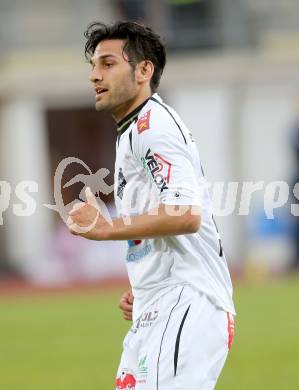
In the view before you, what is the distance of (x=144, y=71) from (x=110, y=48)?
8.0 inches

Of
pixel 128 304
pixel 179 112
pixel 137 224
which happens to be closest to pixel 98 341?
pixel 128 304

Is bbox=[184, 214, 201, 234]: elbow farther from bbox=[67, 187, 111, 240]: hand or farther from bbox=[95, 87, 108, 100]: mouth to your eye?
bbox=[95, 87, 108, 100]: mouth

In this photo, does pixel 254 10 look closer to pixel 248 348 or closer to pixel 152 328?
pixel 248 348

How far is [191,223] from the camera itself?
536 centimetres

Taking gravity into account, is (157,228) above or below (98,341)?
above

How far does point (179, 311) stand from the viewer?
18.2 feet

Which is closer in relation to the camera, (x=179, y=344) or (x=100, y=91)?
(x=179, y=344)

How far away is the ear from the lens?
5867 millimetres

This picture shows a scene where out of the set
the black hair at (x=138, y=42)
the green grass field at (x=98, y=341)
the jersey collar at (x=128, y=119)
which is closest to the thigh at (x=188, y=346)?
the jersey collar at (x=128, y=119)

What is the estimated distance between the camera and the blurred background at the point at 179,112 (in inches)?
849

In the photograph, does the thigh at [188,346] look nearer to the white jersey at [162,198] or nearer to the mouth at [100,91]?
the white jersey at [162,198]

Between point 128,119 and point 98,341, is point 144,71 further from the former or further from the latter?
point 98,341

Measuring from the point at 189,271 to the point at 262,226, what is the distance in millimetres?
16978

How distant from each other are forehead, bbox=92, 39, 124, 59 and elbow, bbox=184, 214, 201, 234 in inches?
38.4
